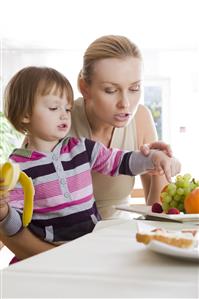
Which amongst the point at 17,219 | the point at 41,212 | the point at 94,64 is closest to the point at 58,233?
the point at 41,212

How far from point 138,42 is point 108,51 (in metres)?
7.99

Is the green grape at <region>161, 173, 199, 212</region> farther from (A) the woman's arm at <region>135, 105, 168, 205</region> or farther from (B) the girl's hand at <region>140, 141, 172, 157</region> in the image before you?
(A) the woman's arm at <region>135, 105, 168, 205</region>

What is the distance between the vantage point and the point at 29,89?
1.67m

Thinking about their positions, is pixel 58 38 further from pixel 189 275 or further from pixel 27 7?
pixel 189 275

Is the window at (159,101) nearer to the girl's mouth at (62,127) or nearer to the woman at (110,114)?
the woman at (110,114)

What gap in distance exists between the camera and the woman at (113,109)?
1764mm

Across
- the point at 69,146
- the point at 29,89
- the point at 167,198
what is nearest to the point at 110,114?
the point at 69,146

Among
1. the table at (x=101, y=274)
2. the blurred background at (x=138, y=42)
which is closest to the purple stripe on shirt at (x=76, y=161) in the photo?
the table at (x=101, y=274)

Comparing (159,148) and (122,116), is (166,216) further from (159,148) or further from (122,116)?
(122,116)

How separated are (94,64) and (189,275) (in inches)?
46.8

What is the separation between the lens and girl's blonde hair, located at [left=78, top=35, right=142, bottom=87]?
181cm

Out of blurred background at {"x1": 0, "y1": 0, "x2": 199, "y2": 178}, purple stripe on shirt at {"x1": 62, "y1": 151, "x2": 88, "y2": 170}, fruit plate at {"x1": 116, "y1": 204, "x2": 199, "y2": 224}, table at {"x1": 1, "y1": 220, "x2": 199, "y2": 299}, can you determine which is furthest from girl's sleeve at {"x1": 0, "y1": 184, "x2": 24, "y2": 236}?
blurred background at {"x1": 0, "y1": 0, "x2": 199, "y2": 178}

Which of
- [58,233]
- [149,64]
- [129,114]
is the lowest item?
[149,64]

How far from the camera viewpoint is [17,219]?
1.50 metres
